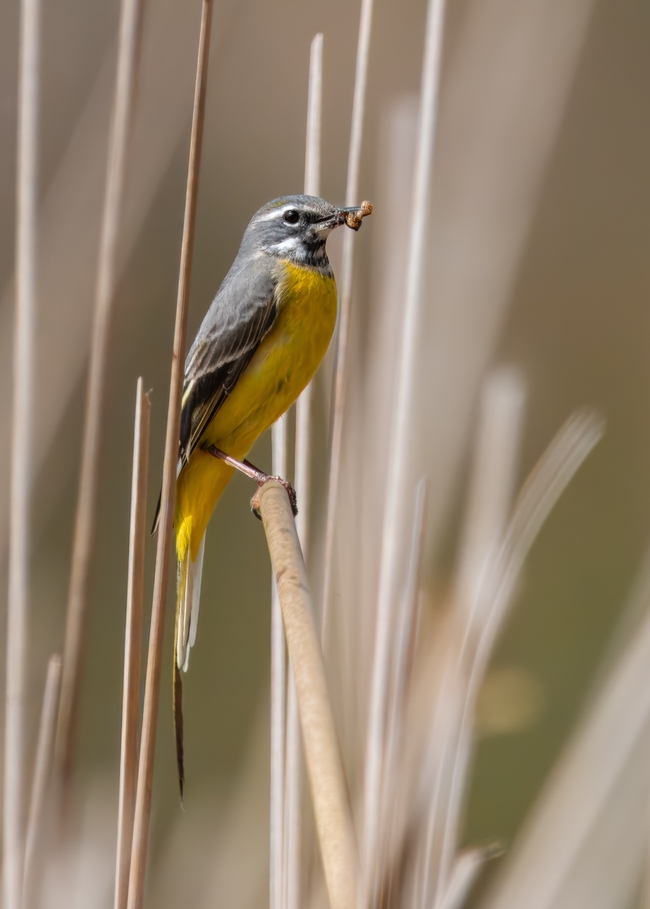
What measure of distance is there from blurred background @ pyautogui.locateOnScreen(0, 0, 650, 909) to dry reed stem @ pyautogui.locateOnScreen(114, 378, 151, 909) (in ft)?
0.69

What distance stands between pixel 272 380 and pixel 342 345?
19.2 inches

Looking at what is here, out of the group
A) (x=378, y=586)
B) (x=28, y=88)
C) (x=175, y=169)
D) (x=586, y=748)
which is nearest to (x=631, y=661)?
(x=586, y=748)

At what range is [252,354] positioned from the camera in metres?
2.25

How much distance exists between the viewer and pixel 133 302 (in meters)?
3.42

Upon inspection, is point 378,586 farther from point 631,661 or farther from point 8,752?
point 8,752

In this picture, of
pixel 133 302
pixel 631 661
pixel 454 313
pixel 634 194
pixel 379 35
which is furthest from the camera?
pixel 634 194

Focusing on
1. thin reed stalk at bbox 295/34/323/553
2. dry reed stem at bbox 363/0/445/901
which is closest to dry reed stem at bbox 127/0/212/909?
dry reed stem at bbox 363/0/445/901

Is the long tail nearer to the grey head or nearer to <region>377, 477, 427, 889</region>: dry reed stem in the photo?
<region>377, 477, 427, 889</region>: dry reed stem

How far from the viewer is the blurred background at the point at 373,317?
77.4 inches

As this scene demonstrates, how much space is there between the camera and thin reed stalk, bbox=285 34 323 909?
1.41 m

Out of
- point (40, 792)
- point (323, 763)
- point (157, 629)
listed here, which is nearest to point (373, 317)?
point (157, 629)

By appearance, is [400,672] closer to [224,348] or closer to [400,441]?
[400,441]

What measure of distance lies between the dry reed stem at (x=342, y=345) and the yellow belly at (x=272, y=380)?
16.3 inches

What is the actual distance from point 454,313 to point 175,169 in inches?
75.7
